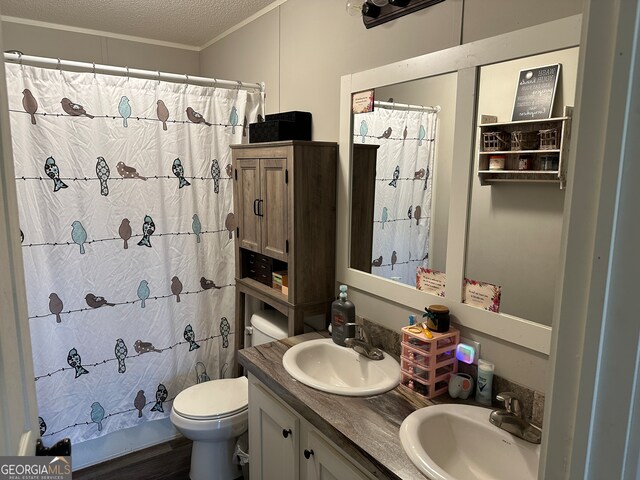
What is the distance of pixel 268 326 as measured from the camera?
2.33 meters

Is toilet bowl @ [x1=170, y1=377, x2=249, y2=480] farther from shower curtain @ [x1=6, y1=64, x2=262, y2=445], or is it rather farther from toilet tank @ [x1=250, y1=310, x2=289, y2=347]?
shower curtain @ [x1=6, y1=64, x2=262, y2=445]

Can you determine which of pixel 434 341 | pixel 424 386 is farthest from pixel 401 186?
pixel 424 386

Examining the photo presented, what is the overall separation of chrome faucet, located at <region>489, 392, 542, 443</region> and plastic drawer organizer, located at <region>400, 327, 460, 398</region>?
0.20 m

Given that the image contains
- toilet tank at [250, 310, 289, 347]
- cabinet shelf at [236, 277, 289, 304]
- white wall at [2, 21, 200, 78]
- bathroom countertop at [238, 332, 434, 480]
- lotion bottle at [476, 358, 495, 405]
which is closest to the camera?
bathroom countertop at [238, 332, 434, 480]

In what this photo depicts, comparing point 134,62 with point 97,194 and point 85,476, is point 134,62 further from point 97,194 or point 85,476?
point 85,476

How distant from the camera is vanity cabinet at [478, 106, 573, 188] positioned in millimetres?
1267

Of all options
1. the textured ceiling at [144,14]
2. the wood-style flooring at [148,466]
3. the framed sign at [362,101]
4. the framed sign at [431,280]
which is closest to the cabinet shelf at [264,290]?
the framed sign at [431,280]

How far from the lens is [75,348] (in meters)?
2.32

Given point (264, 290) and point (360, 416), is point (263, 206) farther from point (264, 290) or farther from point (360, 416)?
point (360, 416)

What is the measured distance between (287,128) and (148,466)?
1.98 metres

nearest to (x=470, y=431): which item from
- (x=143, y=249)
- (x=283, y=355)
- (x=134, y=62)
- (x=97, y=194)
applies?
(x=283, y=355)

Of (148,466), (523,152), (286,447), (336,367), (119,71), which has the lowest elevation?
(148,466)

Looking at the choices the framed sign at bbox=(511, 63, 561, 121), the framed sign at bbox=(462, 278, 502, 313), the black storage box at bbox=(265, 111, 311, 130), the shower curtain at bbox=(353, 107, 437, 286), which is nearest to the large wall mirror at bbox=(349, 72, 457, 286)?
the shower curtain at bbox=(353, 107, 437, 286)

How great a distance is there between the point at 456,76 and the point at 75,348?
225 cm
